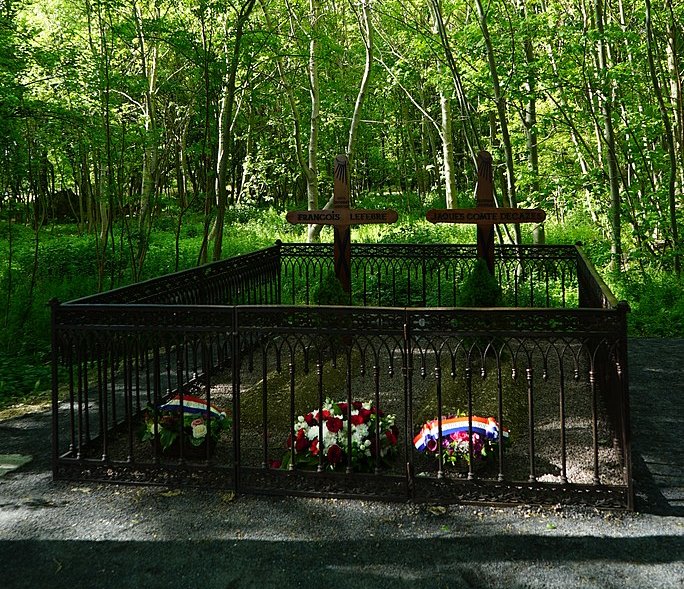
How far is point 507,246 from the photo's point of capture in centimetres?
993

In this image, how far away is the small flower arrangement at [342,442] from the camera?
449 centimetres

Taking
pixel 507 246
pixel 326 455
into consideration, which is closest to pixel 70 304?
pixel 326 455

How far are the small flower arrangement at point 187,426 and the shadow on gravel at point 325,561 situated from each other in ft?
3.87

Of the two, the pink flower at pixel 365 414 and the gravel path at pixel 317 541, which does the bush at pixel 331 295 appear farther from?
the gravel path at pixel 317 541

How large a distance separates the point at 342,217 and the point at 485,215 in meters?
1.69

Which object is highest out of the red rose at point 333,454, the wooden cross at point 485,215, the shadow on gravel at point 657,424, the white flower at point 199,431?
the wooden cross at point 485,215

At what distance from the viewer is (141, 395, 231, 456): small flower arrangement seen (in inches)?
192

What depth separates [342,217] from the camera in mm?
8305

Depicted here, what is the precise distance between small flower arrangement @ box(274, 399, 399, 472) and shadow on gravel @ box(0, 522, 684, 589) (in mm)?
842

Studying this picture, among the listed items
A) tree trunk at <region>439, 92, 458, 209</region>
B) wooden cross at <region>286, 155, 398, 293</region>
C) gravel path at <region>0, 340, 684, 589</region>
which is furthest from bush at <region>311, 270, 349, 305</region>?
tree trunk at <region>439, 92, 458, 209</region>

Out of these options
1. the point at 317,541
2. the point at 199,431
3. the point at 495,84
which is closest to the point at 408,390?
the point at 317,541

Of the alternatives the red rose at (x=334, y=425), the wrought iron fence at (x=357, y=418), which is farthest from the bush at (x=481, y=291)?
the red rose at (x=334, y=425)

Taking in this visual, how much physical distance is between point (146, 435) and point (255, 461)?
877 mm

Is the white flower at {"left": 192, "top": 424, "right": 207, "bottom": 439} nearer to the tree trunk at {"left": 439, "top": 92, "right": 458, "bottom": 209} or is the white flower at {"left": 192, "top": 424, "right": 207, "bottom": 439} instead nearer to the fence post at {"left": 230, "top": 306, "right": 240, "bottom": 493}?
the fence post at {"left": 230, "top": 306, "right": 240, "bottom": 493}
